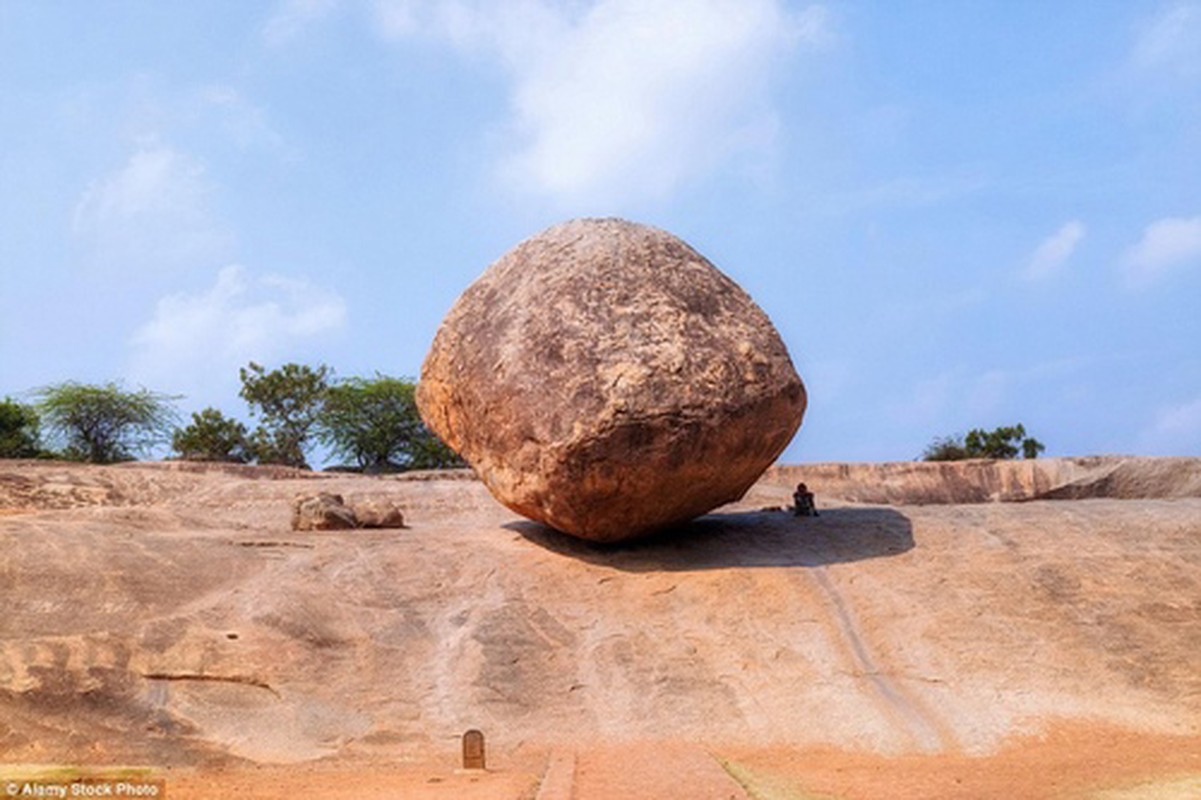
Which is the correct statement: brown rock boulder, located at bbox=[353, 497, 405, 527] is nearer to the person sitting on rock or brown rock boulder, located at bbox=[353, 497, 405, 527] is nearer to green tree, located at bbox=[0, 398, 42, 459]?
the person sitting on rock

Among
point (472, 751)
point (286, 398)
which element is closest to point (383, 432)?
point (286, 398)

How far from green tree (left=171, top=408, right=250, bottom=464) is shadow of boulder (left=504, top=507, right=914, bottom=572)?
2283 centimetres

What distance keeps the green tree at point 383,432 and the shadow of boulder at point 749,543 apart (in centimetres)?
1908

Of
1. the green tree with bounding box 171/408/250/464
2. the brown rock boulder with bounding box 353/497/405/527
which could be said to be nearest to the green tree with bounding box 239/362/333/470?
the green tree with bounding box 171/408/250/464

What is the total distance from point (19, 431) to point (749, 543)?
23.1 meters

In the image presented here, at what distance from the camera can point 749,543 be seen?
1379cm

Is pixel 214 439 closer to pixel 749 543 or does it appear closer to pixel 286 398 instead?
pixel 286 398

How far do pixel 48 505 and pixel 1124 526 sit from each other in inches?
562

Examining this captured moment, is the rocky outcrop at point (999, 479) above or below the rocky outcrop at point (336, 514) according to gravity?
above

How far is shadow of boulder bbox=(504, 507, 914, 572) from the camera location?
43.2 feet

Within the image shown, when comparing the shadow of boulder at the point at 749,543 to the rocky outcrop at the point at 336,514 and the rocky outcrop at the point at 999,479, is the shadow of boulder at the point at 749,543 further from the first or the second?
the rocky outcrop at the point at 999,479

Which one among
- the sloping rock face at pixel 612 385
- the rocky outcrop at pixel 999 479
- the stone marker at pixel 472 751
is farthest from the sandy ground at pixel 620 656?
the rocky outcrop at pixel 999 479

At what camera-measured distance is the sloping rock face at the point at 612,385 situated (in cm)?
1231

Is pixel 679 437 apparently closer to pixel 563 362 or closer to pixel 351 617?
pixel 563 362
